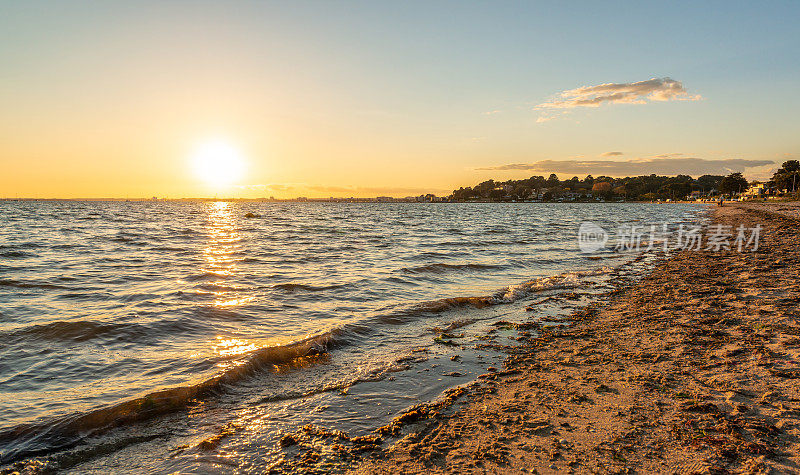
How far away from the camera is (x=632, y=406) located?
5.20 metres

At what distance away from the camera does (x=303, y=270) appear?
1842 centimetres

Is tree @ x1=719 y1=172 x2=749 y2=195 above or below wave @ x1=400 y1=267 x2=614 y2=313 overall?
above

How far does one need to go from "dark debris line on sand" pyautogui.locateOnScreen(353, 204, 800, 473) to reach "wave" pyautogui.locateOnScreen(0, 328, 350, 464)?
10.7 feet

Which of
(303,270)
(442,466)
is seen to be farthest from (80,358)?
(303,270)

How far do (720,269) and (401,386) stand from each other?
49.8ft

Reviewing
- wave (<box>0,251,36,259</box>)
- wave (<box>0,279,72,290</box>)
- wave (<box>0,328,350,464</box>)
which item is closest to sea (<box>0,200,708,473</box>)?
wave (<box>0,328,350,464</box>)

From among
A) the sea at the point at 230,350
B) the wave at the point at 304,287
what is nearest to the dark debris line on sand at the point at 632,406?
the sea at the point at 230,350

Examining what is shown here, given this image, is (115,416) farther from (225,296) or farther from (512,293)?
(512,293)

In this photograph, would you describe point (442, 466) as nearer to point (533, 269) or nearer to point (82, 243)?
point (533, 269)

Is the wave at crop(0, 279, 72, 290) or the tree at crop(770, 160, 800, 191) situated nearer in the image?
the wave at crop(0, 279, 72, 290)

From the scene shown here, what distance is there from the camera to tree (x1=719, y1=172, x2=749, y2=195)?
174375 mm

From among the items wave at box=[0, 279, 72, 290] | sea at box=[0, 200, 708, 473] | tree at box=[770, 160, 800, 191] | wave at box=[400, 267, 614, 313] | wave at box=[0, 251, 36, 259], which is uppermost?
tree at box=[770, 160, 800, 191]

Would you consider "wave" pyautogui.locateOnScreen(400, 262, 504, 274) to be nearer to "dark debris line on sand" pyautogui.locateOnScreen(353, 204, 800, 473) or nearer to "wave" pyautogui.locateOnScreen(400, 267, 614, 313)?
"wave" pyautogui.locateOnScreen(400, 267, 614, 313)

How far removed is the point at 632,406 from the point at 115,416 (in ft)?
22.6
